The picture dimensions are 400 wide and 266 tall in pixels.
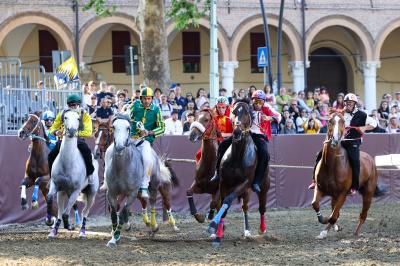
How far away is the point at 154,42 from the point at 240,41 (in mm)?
18062

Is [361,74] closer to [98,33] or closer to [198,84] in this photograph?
[198,84]

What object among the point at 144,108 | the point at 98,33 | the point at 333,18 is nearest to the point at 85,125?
the point at 144,108

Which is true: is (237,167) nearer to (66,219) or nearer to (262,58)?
(66,219)

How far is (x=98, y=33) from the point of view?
4500 cm

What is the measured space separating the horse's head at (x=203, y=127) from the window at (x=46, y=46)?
2573 centimetres

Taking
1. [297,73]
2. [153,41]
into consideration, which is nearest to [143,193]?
Result: [153,41]

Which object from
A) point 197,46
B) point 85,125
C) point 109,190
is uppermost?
point 197,46

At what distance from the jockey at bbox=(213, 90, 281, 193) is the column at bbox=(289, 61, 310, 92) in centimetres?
2887

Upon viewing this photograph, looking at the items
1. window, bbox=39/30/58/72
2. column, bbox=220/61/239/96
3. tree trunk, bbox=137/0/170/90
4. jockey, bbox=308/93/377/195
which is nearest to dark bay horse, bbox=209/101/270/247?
jockey, bbox=308/93/377/195

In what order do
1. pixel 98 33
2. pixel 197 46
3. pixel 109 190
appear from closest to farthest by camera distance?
pixel 109 190, pixel 98 33, pixel 197 46

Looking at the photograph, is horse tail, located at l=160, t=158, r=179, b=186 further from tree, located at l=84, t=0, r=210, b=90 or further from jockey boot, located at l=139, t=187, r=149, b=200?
tree, located at l=84, t=0, r=210, b=90

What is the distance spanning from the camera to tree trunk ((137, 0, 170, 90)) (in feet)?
96.3

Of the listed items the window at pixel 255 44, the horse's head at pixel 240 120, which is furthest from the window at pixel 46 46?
the horse's head at pixel 240 120

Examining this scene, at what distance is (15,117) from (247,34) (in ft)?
85.5
